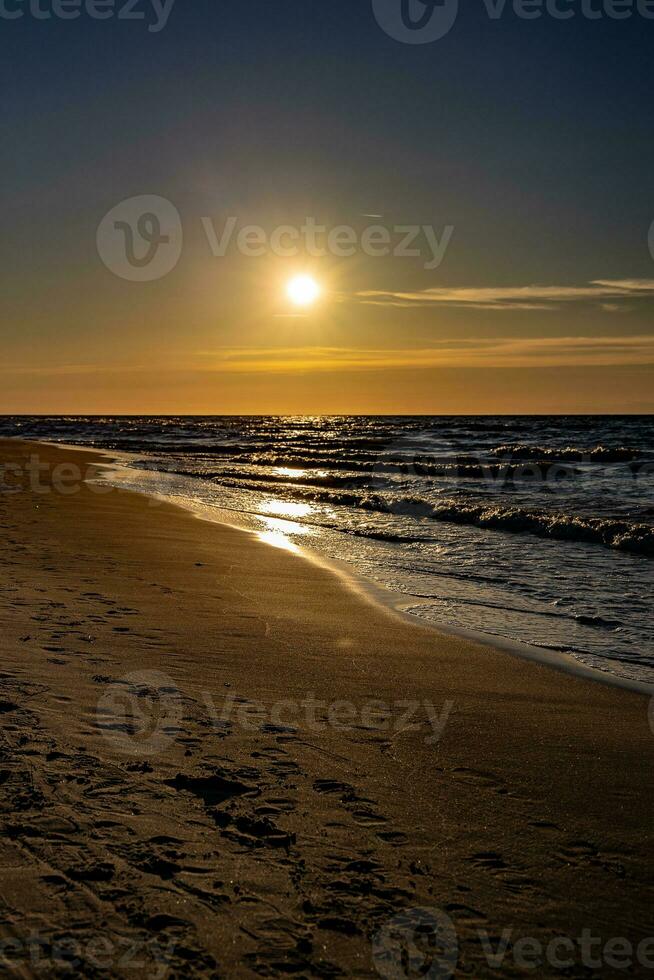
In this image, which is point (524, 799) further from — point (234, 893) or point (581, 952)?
point (234, 893)

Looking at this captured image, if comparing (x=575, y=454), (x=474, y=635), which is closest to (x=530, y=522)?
(x=474, y=635)

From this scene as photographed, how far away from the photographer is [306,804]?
357cm

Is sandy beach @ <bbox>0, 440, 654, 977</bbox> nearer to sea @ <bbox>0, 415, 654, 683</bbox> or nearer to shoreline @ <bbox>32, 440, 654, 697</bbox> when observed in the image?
shoreline @ <bbox>32, 440, 654, 697</bbox>

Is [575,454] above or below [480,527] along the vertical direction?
above

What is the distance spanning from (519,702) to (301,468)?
2706 cm

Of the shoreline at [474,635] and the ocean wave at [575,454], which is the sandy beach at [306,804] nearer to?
the shoreline at [474,635]

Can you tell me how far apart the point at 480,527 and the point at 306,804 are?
40.6ft

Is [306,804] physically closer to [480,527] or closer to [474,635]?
[474,635]

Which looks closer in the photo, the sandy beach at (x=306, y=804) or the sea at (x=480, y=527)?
the sandy beach at (x=306, y=804)

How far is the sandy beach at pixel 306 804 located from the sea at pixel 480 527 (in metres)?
1.55

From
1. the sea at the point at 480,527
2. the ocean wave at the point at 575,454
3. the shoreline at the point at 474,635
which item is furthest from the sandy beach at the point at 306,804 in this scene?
the ocean wave at the point at 575,454

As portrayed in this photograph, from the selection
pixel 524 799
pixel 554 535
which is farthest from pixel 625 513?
pixel 524 799

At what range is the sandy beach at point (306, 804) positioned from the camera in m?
2.68

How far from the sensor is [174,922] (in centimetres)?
271
